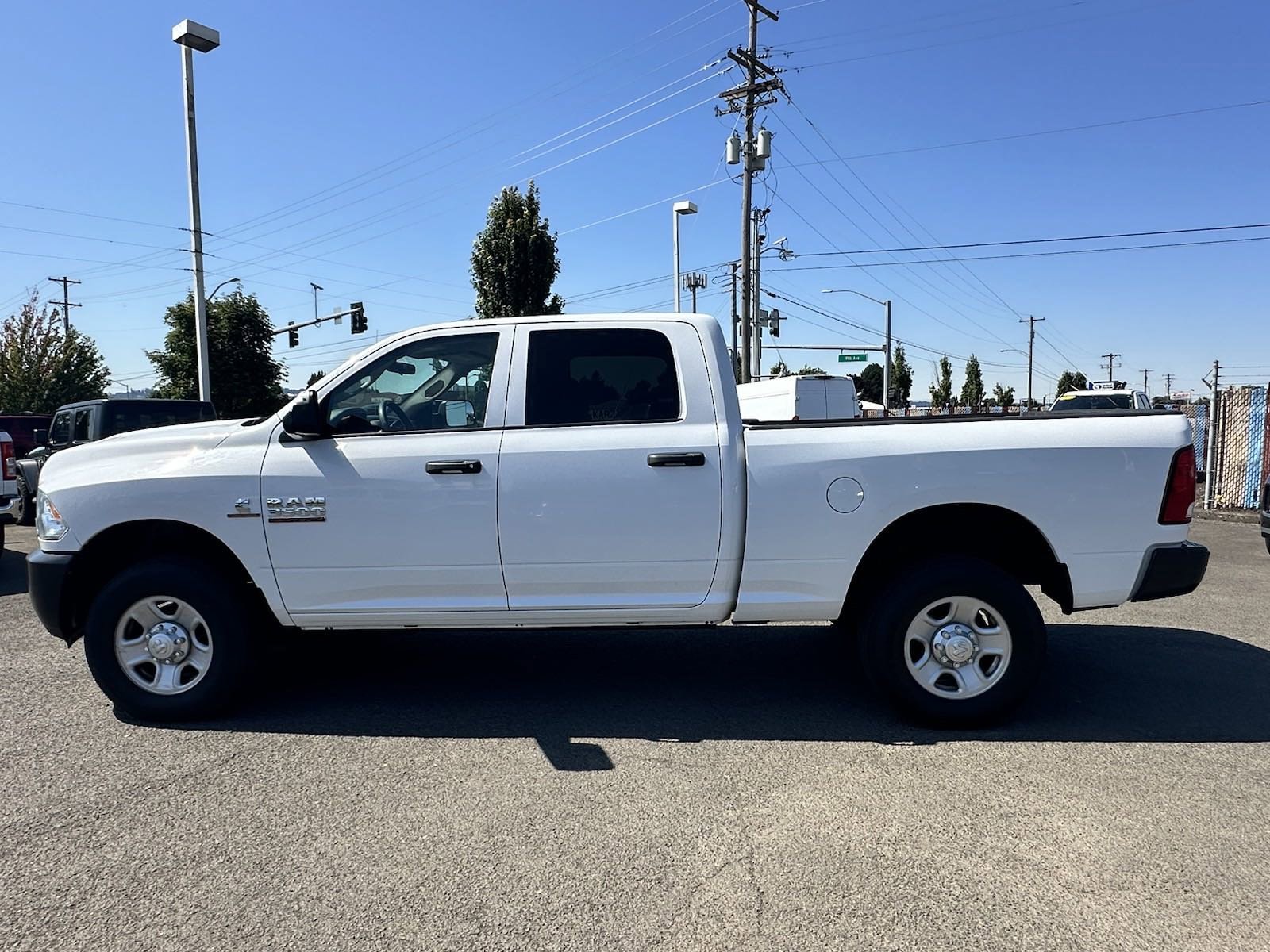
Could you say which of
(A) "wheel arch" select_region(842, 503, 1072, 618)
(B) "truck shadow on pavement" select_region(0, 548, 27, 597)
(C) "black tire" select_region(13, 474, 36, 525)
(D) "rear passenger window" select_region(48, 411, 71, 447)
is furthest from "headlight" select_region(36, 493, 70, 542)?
(C) "black tire" select_region(13, 474, 36, 525)

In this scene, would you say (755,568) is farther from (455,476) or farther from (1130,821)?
(1130,821)

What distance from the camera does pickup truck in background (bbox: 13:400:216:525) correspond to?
12445 millimetres

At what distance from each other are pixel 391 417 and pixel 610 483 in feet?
4.08

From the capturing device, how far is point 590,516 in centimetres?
423

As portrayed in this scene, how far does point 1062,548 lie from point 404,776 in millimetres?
3319

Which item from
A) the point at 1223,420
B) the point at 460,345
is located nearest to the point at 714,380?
the point at 460,345

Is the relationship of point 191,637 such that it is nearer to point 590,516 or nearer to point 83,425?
point 590,516

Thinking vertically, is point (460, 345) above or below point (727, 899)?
above

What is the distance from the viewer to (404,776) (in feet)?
12.5

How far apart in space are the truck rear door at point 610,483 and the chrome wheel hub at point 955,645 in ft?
3.87

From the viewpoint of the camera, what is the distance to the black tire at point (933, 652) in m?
4.16

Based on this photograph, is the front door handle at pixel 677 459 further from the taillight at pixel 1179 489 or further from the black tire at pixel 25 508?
the black tire at pixel 25 508

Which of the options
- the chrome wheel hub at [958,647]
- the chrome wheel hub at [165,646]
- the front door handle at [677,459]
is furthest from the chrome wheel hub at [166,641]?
the chrome wheel hub at [958,647]

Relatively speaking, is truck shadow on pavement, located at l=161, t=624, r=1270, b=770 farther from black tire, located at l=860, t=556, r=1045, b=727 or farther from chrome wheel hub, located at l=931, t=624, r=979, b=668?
chrome wheel hub, located at l=931, t=624, r=979, b=668
